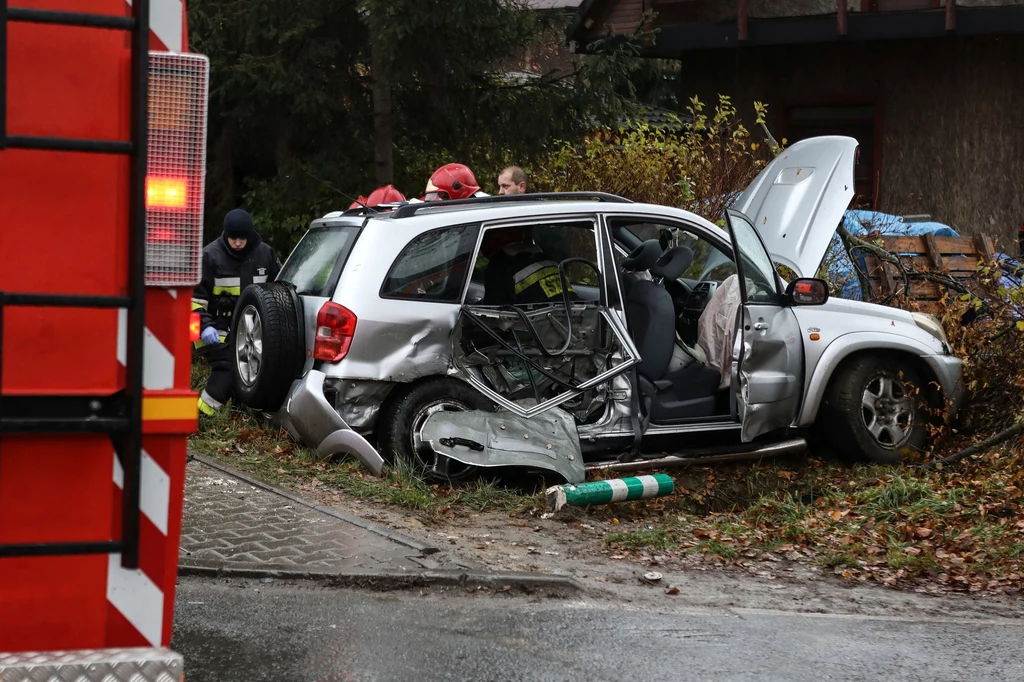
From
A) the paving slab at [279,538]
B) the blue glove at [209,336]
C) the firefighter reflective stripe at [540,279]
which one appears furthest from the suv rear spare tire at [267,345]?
the blue glove at [209,336]

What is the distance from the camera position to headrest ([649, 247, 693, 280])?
8.87 metres

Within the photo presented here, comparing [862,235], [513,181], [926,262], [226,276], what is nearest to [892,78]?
[926,262]

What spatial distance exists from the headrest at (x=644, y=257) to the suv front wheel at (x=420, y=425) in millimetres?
1518

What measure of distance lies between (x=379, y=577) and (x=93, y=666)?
320cm

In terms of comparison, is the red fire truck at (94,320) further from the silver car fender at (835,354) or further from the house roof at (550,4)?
the house roof at (550,4)

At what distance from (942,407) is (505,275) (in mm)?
3248


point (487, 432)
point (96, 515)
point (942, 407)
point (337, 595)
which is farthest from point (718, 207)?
point (96, 515)

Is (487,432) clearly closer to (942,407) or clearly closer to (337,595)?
(337,595)

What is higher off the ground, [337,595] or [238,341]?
[238,341]

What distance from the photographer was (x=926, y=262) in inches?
522

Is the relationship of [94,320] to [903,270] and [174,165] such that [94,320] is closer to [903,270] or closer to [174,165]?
[174,165]

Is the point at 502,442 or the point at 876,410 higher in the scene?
the point at 876,410

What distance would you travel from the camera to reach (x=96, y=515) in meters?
3.09

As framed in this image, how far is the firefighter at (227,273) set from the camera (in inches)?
414
